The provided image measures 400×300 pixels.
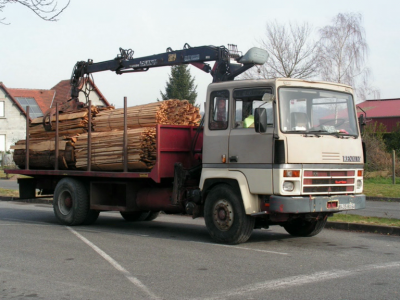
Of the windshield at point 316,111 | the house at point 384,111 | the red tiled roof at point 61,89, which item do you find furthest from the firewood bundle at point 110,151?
the red tiled roof at point 61,89

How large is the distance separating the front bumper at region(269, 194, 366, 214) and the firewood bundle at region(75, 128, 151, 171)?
3.24m

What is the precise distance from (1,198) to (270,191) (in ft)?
45.0

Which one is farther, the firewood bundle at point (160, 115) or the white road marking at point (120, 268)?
the firewood bundle at point (160, 115)

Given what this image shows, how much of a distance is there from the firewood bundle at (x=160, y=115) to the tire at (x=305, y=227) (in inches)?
112

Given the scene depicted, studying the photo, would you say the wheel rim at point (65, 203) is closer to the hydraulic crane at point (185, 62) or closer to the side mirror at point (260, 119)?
the hydraulic crane at point (185, 62)

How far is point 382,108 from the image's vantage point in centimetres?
5469

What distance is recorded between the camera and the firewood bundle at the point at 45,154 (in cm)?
1307

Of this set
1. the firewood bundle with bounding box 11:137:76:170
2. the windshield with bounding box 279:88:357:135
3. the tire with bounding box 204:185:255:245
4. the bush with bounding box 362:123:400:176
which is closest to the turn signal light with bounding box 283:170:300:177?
the windshield with bounding box 279:88:357:135

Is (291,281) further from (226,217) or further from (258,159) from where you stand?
(226,217)

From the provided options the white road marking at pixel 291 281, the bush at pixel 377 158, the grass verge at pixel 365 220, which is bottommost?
the white road marking at pixel 291 281

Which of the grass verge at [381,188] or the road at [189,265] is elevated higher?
the grass verge at [381,188]

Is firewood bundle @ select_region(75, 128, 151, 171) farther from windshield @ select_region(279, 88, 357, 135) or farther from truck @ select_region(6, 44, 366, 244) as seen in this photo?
windshield @ select_region(279, 88, 357, 135)

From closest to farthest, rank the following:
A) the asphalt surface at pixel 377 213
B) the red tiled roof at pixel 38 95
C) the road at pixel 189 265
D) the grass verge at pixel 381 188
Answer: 1. the road at pixel 189 265
2. the asphalt surface at pixel 377 213
3. the grass verge at pixel 381 188
4. the red tiled roof at pixel 38 95

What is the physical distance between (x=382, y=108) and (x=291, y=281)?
50.8 m
